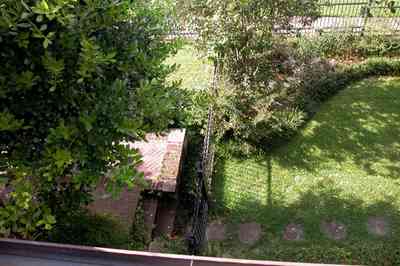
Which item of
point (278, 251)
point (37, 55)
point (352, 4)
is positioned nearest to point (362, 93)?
point (352, 4)

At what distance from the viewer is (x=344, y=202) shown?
20.3ft

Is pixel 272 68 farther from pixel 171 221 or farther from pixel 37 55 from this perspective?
pixel 37 55

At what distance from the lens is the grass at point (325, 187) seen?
541cm

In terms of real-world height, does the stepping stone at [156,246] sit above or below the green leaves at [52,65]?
below

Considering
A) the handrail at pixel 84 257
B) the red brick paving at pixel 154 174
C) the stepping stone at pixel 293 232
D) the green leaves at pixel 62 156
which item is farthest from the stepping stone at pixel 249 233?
the green leaves at pixel 62 156

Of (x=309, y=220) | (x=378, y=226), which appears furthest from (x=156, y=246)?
(x=378, y=226)

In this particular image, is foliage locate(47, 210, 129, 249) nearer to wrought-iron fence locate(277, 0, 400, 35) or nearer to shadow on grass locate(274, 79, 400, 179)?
shadow on grass locate(274, 79, 400, 179)

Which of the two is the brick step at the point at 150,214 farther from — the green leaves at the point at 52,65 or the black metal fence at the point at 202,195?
the green leaves at the point at 52,65

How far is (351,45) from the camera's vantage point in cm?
949

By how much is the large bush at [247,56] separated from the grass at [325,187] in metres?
0.57

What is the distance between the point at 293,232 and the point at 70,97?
411cm

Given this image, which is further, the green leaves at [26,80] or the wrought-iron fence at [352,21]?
the wrought-iron fence at [352,21]

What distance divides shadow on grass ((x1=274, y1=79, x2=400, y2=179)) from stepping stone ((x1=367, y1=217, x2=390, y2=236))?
107 cm

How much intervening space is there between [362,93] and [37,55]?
7361 mm
